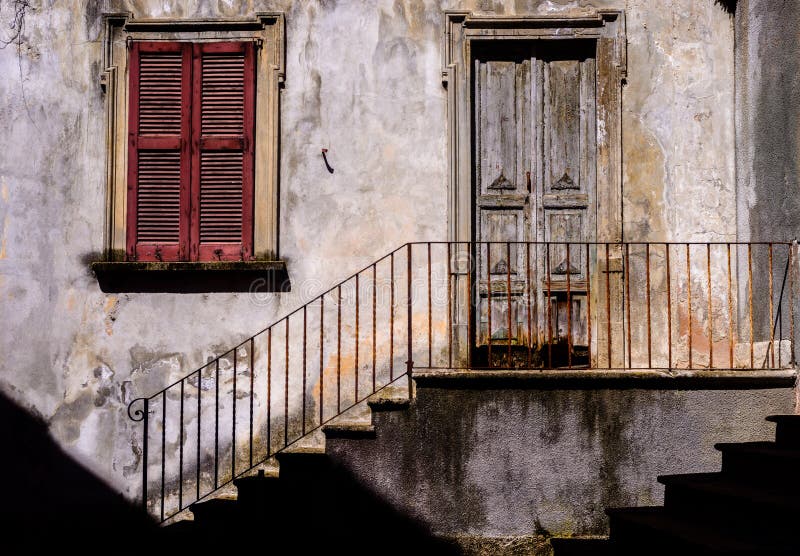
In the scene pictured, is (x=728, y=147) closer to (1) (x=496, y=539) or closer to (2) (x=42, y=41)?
(1) (x=496, y=539)

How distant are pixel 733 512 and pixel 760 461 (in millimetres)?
498

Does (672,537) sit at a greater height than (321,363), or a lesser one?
lesser

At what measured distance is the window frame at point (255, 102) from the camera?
7410mm

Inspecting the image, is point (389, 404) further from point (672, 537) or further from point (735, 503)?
point (735, 503)

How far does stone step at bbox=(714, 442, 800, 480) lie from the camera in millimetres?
4809

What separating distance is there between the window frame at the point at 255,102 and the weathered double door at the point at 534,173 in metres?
1.65

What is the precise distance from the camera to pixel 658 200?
727 cm

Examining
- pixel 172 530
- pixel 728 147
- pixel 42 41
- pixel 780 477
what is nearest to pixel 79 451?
pixel 172 530

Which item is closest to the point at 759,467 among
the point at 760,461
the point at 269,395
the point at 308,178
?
the point at 760,461

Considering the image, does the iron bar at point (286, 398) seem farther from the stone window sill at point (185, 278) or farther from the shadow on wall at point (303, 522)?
the shadow on wall at point (303, 522)

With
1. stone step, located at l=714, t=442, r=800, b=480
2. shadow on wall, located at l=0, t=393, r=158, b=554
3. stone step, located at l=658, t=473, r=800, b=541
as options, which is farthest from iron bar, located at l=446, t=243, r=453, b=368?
shadow on wall, located at l=0, t=393, r=158, b=554

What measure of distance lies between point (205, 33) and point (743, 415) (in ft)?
16.8

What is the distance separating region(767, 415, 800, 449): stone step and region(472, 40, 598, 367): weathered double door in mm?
2068

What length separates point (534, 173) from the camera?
7492 millimetres
